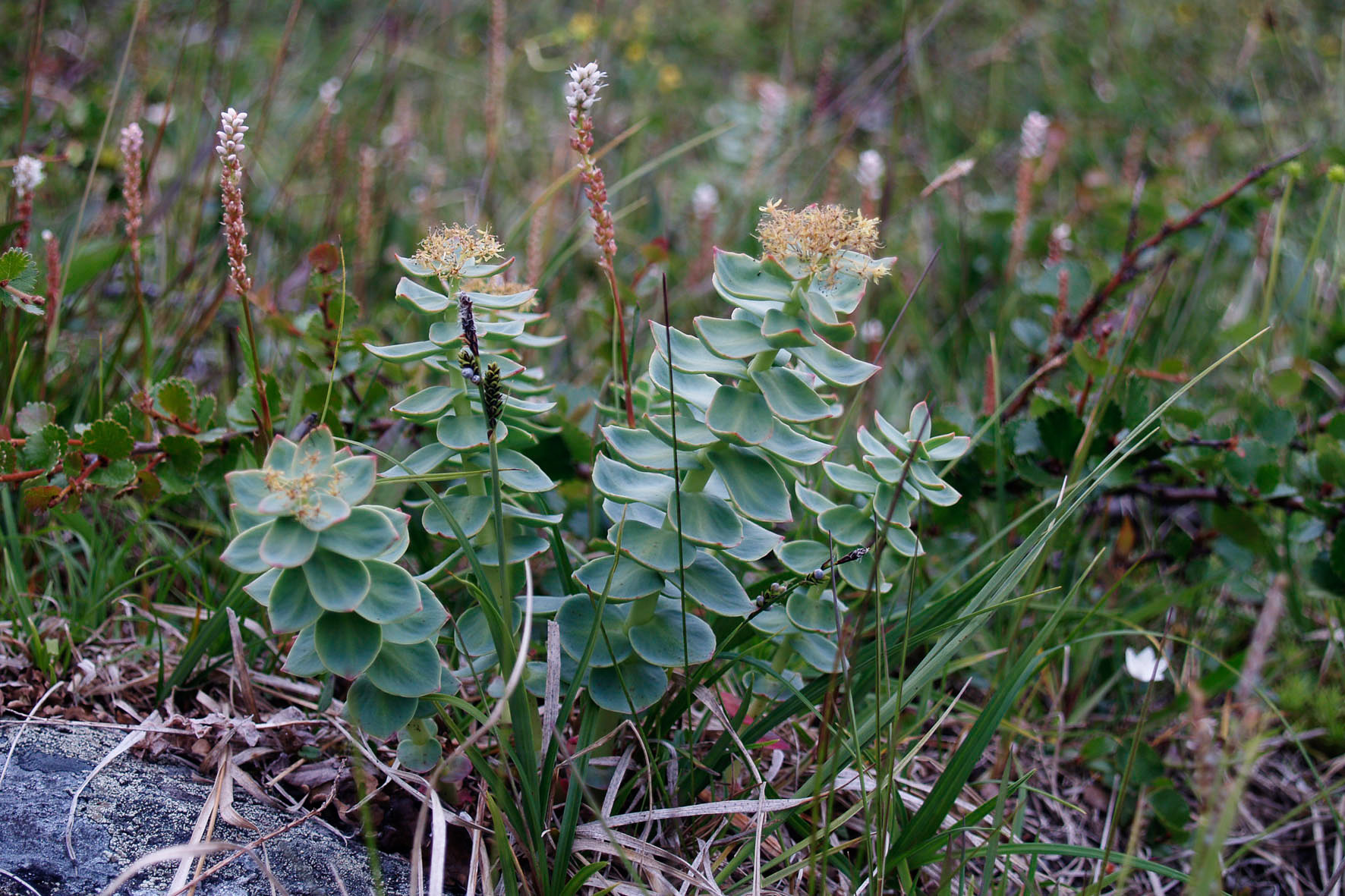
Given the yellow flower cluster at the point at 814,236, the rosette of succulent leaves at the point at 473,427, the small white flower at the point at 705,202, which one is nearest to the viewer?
the yellow flower cluster at the point at 814,236

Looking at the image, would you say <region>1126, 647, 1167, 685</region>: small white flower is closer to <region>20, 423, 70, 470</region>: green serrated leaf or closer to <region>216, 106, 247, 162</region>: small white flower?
<region>216, 106, 247, 162</region>: small white flower

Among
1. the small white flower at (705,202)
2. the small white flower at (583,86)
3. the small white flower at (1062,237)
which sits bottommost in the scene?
the small white flower at (583,86)

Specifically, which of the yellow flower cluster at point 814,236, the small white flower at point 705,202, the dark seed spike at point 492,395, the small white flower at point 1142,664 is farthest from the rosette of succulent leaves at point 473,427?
the small white flower at point 705,202

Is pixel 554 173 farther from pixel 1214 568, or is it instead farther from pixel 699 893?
pixel 699 893

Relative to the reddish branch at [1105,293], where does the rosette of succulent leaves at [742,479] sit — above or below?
below

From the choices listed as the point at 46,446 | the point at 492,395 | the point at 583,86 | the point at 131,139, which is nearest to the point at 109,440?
the point at 46,446

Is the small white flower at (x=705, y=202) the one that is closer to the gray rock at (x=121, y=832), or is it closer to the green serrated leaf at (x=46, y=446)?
the green serrated leaf at (x=46, y=446)

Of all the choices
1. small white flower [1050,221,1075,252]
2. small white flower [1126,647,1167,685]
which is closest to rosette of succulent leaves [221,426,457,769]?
small white flower [1126,647,1167,685]

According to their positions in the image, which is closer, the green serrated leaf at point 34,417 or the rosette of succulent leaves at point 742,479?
the rosette of succulent leaves at point 742,479
